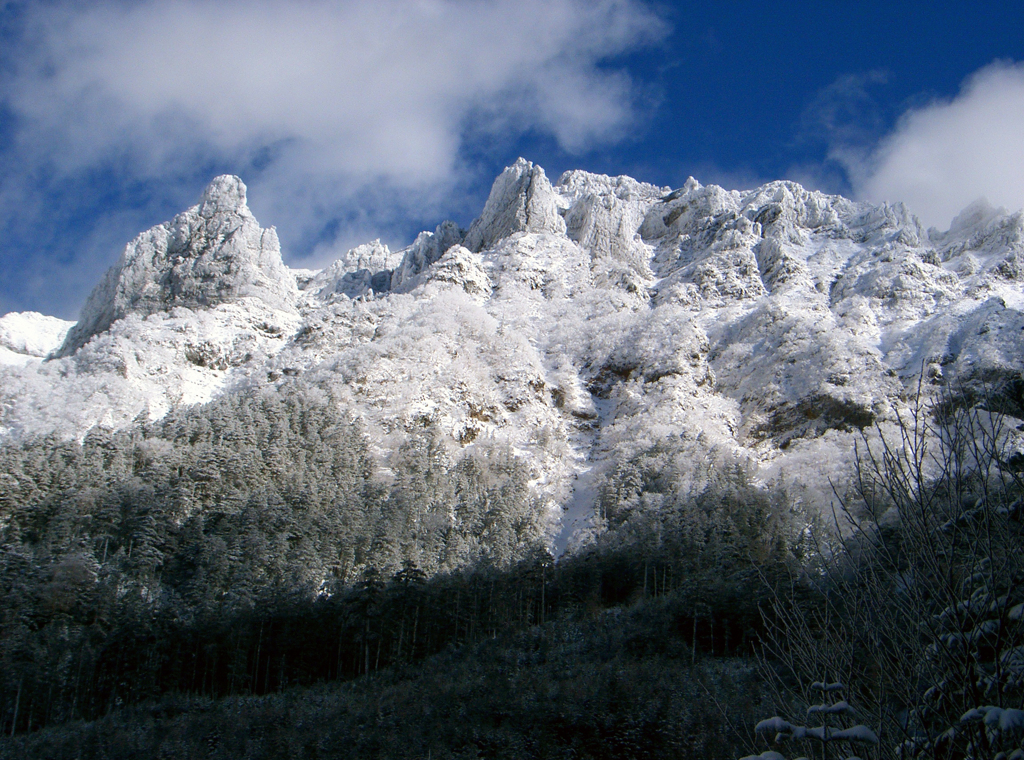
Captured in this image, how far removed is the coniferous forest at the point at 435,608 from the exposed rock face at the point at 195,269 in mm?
78453

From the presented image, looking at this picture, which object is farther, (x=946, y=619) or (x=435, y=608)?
(x=435, y=608)

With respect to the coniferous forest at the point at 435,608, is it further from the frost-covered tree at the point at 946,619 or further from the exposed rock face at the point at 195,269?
the exposed rock face at the point at 195,269

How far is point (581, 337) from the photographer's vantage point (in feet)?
507

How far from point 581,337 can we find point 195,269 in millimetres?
91924

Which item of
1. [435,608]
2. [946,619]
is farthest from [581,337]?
[946,619]

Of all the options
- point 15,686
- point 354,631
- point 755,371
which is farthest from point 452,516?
point 755,371

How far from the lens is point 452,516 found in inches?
3364

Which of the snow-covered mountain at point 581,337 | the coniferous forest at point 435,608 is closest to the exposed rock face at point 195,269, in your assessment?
the snow-covered mountain at point 581,337

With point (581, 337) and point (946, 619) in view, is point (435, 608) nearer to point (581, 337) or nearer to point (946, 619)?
point (946, 619)

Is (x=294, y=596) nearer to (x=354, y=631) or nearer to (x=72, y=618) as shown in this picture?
(x=354, y=631)

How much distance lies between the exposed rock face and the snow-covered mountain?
55 cm

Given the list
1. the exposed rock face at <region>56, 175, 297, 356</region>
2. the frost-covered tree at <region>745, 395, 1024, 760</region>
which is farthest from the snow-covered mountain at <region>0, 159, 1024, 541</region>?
the frost-covered tree at <region>745, 395, 1024, 760</region>

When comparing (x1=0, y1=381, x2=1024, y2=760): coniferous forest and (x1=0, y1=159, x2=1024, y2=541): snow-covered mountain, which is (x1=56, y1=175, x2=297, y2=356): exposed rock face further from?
(x1=0, y1=381, x2=1024, y2=760): coniferous forest

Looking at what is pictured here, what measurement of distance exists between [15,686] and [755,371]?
120 m
